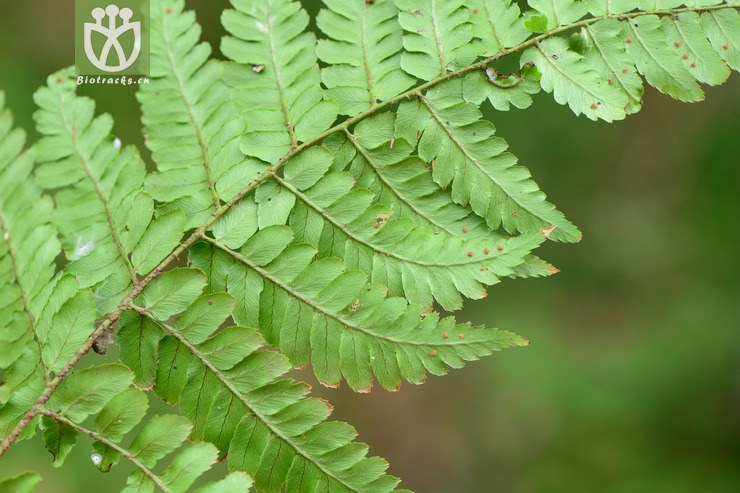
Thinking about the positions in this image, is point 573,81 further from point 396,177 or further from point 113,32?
point 113,32

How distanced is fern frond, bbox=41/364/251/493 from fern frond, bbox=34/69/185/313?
157mm

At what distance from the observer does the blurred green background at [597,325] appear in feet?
10.2

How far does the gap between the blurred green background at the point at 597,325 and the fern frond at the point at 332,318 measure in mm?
1699

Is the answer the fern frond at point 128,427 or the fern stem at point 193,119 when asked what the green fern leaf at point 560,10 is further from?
the fern frond at point 128,427

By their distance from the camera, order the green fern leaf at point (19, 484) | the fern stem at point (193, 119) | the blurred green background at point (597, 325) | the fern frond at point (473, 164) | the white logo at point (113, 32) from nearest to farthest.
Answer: the green fern leaf at point (19, 484) < the fern stem at point (193, 119) < the fern frond at point (473, 164) < the white logo at point (113, 32) < the blurred green background at point (597, 325)

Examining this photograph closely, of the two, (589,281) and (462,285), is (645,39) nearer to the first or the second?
(462,285)

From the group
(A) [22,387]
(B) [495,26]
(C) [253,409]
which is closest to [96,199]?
(A) [22,387]

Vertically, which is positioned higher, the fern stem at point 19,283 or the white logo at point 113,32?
the white logo at point 113,32

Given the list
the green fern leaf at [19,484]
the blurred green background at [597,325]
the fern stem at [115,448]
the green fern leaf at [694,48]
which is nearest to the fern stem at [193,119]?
the fern stem at [115,448]

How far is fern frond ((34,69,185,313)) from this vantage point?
1.22 m

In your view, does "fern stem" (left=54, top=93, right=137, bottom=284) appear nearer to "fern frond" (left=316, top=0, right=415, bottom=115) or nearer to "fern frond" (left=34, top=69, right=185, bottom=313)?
"fern frond" (left=34, top=69, right=185, bottom=313)

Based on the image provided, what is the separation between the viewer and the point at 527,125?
10.7ft

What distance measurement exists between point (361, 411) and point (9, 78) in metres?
2.36

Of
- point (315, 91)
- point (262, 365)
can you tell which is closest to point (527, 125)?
point (315, 91)
